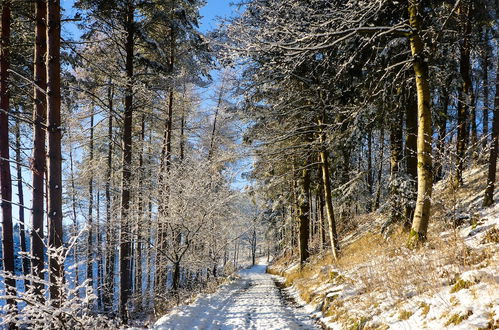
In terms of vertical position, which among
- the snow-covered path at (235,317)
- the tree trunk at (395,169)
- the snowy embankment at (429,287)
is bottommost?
the snow-covered path at (235,317)

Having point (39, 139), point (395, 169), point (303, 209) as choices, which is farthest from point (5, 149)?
point (395, 169)

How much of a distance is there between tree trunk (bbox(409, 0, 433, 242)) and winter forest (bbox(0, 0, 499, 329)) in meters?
0.03

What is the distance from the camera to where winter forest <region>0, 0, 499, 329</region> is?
4.64 m

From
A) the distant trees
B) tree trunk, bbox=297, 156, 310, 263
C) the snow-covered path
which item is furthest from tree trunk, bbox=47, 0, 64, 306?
tree trunk, bbox=297, 156, 310, 263

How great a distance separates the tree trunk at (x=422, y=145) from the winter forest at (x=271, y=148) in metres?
0.03

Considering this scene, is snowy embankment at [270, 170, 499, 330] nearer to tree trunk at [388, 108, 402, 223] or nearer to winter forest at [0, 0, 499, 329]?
winter forest at [0, 0, 499, 329]

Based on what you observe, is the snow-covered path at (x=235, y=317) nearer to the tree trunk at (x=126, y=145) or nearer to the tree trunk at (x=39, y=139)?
the tree trunk at (x=126, y=145)

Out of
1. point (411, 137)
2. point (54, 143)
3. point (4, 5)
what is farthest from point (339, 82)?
point (4, 5)

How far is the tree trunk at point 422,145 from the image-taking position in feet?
19.3

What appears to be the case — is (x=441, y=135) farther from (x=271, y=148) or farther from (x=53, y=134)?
(x=53, y=134)

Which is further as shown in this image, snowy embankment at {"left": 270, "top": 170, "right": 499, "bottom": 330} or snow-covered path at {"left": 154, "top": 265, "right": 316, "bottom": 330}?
snow-covered path at {"left": 154, "top": 265, "right": 316, "bottom": 330}

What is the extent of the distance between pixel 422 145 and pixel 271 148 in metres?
5.60

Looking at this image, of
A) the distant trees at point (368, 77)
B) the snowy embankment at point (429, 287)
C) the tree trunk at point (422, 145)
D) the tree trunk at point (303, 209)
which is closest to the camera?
the snowy embankment at point (429, 287)

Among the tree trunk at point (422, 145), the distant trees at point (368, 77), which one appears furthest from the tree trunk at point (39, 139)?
the tree trunk at point (422, 145)
